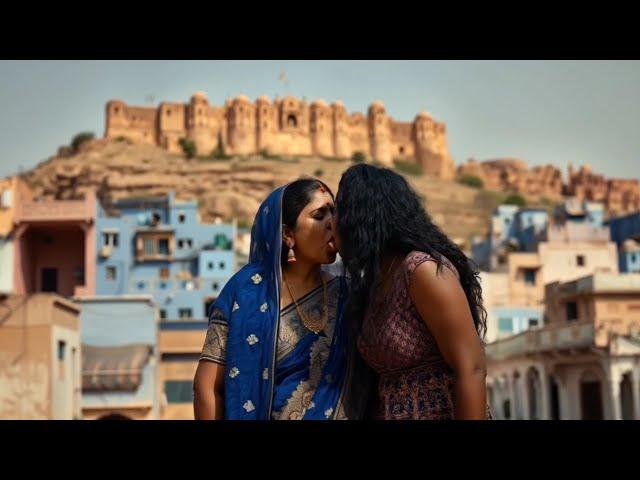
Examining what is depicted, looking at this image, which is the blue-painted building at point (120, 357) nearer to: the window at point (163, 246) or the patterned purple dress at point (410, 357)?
the window at point (163, 246)

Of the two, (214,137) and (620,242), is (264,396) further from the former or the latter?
(214,137)

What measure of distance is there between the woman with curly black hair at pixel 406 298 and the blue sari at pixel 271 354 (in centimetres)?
23

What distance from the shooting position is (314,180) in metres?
3.48

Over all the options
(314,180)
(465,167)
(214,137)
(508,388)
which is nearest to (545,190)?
(465,167)

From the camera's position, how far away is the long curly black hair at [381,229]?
9.71 feet

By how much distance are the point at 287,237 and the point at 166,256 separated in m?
35.7

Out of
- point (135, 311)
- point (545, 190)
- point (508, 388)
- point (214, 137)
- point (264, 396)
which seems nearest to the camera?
point (264, 396)

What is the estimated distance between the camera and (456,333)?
2.81m

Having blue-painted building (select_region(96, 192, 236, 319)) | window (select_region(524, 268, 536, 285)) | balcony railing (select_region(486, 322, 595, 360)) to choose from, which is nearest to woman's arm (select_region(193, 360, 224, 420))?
balcony railing (select_region(486, 322, 595, 360))

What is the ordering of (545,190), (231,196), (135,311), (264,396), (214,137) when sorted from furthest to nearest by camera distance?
(545,190)
(214,137)
(231,196)
(135,311)
(264,396)

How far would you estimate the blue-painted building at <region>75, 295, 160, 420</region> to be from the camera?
912 inches

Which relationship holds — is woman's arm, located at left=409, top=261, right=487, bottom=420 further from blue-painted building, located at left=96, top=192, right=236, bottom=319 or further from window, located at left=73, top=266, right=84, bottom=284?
window, located at left=73, top=266, right=84, bottom=284
